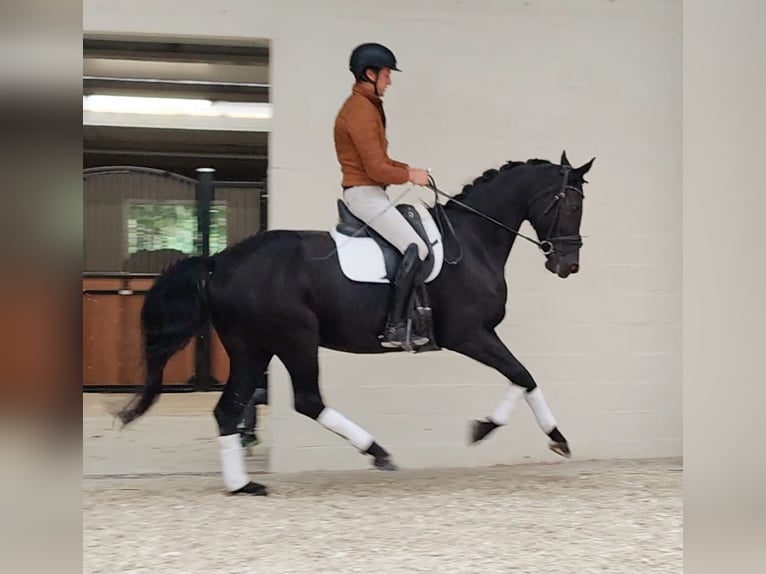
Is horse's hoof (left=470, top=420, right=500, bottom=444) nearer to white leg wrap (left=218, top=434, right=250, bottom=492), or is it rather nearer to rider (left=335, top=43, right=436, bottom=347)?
rider (left=335, top=43, right=436, bottom=347)

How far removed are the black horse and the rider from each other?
0.08m

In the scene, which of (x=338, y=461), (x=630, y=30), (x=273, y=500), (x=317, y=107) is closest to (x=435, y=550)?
(x=273, y=500)

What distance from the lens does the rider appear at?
8.46 ft

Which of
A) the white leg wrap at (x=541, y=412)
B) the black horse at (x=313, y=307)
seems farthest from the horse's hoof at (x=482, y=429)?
the white leg wrap at (x=541, y=412)

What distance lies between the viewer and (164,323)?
2549mm

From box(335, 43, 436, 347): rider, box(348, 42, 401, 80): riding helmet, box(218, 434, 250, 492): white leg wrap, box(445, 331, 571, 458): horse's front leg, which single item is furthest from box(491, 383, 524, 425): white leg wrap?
box(348, 42, 401, 80): riding helmet

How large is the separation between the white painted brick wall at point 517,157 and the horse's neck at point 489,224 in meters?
0.45

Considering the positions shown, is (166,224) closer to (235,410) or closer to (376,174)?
(235,410)

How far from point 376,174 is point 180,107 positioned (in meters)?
1.17

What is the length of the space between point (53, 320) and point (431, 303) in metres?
1.83

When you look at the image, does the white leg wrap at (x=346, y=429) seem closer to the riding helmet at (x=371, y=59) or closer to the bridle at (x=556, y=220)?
the bridle at (x=556, y=220)

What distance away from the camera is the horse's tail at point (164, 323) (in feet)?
8.36

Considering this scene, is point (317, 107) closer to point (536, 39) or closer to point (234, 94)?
point (234, 94)

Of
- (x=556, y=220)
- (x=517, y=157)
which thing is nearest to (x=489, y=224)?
(x=556, y=220)
